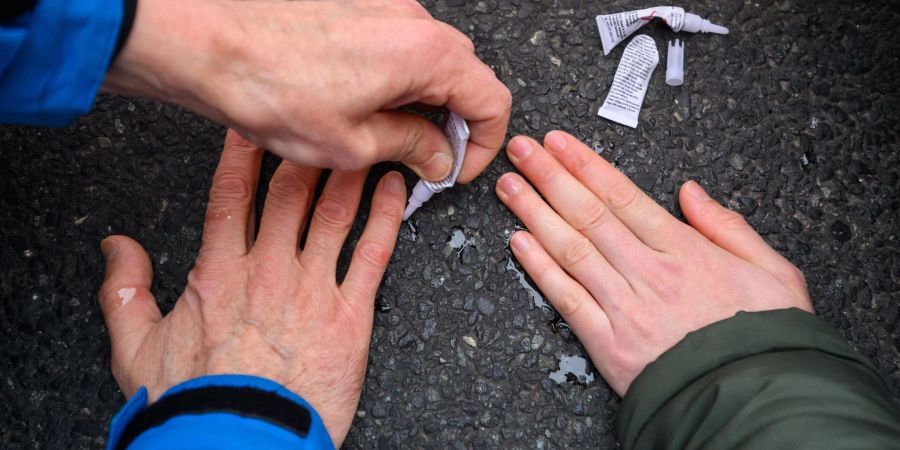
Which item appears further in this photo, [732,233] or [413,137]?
[732,233]

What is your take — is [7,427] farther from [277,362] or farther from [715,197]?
[715,197]

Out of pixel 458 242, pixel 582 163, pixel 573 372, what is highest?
pixel 582 163

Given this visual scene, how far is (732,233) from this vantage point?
5.60ft

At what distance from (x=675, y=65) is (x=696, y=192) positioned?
1.24 feet

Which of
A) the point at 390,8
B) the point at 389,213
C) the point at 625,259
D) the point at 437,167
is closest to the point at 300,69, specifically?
the point at 390,8

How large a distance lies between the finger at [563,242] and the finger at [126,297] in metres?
0.88

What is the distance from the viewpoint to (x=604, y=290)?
65.1 inches

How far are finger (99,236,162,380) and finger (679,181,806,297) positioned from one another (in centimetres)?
131

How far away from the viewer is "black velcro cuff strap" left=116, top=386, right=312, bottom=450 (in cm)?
138

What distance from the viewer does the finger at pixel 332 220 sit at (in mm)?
1653

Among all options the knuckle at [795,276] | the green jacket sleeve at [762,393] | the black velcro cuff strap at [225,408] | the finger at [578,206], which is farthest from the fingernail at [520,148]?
the black velcro cuff strap at [225,408]

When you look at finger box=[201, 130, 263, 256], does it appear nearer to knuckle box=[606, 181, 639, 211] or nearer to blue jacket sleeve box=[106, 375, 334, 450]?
blue jacket sleeve box=[106, 375, 334, 450]

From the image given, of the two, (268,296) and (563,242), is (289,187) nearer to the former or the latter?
(268,296)

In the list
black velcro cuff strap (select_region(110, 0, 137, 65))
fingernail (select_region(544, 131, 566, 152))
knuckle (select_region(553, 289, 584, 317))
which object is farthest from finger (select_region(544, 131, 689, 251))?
black velcro cuff strap (select_region(110, 0, 137, 65))
